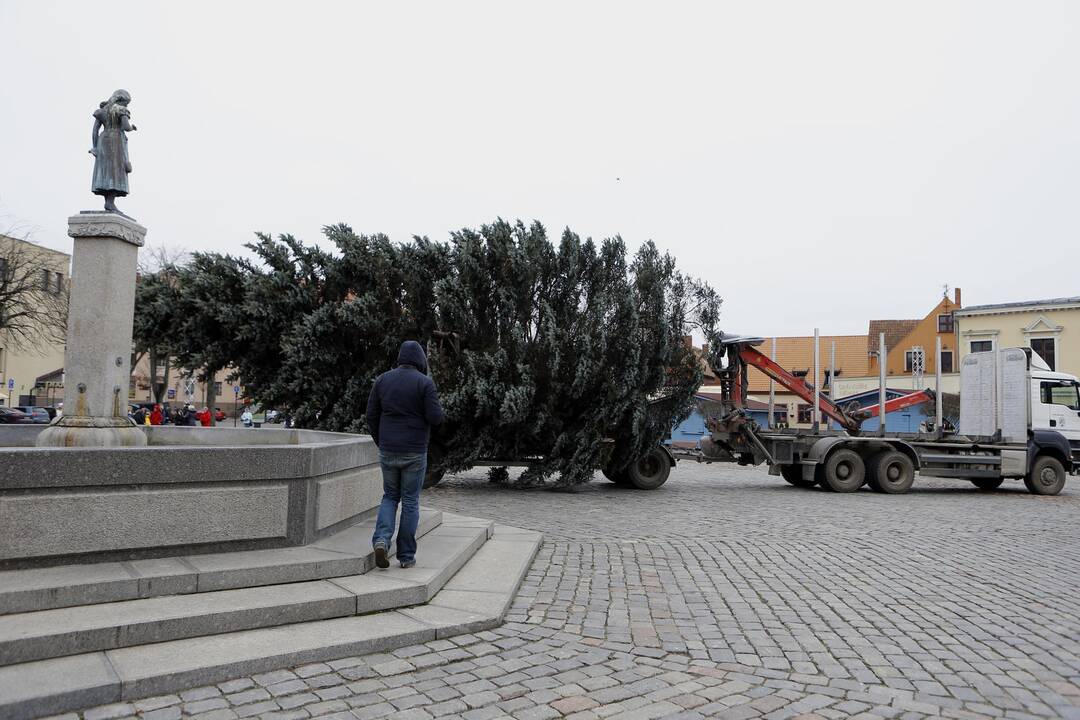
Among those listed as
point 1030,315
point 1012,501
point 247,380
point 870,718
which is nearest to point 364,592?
point 870,718

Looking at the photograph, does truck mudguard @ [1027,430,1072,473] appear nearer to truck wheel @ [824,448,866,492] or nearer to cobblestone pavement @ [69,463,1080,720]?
truck wheel @ [824,448,866,492]

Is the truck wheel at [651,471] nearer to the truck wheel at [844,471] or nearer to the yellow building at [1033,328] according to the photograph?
the truck wheel at [844,471]

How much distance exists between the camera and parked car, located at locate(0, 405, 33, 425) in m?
31.7

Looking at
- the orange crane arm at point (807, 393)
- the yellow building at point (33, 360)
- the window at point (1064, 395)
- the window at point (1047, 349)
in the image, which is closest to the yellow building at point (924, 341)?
the window at point (1047, 349)

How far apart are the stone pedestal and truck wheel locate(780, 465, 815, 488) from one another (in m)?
14.4

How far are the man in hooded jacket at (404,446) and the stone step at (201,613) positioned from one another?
310mm

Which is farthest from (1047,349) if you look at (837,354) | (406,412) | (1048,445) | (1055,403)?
(406,412)

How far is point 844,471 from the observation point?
16547 mm

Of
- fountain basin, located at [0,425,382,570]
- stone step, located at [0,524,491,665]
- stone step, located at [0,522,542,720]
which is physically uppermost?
fountain basin, located at [0,425,382,570]

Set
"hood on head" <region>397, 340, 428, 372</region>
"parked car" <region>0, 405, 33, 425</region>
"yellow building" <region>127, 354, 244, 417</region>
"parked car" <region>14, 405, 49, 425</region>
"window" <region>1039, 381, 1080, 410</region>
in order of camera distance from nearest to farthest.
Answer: "hood on head" <region>397, 340, 428, 372</region>, "window" <region>1039, 381, 1080, 410</region>, "parked car" <region>0, 405, 33, 425</region>, "parked car" <region>14, 405, 49, 425</region>, "yellow building" <region>127, 354, 244, 417</region>

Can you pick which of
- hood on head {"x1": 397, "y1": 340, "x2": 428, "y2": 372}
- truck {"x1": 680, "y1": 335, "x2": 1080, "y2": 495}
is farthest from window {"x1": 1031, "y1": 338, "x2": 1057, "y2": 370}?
hood on head {"x1": 397, "y1": 340, "x2": 428, "y2": 372}

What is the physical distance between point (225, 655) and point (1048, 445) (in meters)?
18.5

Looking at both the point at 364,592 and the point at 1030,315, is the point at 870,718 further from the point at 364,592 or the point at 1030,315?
the point at 1030,315

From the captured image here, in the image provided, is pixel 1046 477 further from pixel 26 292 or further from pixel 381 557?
pixel 26 292
